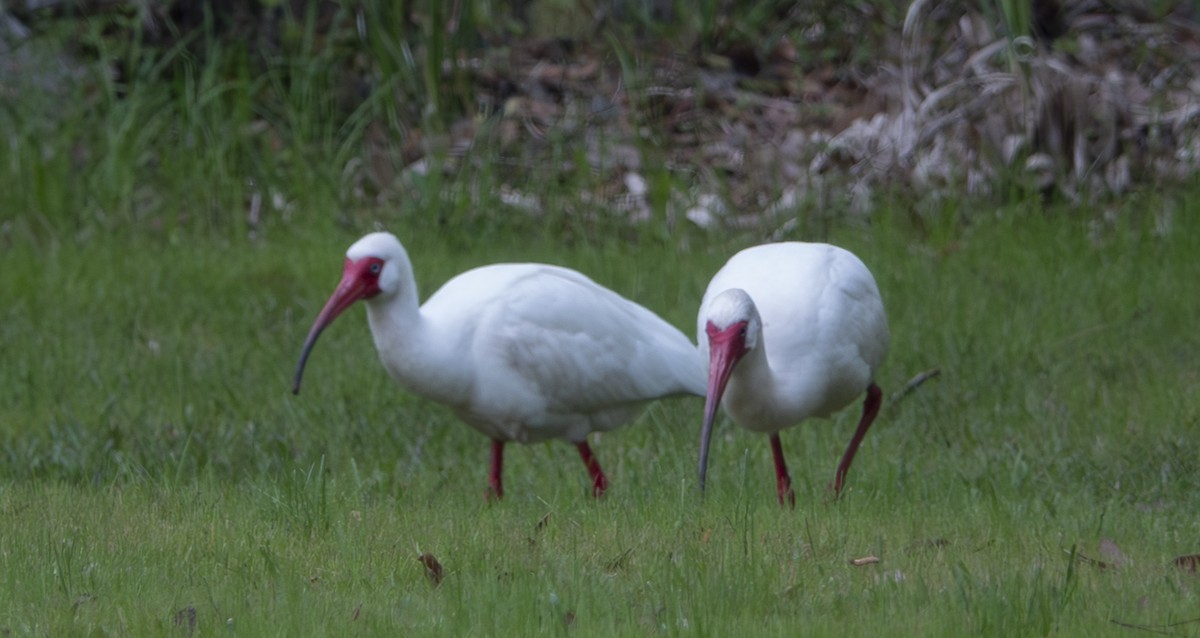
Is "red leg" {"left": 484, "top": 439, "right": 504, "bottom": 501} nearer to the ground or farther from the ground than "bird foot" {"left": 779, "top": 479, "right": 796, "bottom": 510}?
nearer to the ground

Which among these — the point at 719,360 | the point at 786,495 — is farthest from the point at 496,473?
the point at 719,360

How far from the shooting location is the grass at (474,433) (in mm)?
3711

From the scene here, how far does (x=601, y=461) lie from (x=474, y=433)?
71 cm

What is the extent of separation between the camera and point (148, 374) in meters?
7.46

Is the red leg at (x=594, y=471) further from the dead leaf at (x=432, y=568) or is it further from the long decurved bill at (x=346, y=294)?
the dead leaf at (x=432, y=568)

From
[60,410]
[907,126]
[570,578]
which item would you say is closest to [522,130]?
[907,126]

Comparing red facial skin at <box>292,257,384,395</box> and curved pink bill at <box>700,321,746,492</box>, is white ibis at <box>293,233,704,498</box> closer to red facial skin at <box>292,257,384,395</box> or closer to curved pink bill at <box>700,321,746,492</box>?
red facial skin at <box>292,257,384,395</box>

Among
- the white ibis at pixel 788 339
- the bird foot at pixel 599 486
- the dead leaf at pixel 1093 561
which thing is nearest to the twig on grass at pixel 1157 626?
the dead leaf at pixel 1093 561

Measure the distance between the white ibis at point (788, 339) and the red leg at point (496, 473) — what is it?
0.78 m

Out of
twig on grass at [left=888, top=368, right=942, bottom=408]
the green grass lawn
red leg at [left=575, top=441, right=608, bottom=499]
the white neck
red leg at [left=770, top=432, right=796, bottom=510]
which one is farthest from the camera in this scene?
twig on grass at [left=888, top=368, right=942, bottom=408]

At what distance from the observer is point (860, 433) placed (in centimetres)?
593

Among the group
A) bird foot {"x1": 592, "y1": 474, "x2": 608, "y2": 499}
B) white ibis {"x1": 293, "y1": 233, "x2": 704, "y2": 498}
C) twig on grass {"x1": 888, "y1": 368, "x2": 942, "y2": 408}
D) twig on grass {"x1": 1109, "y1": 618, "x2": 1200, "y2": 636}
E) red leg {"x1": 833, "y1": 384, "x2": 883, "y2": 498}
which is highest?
twig on grass {"x1": 1109, "y1": 618, "x2": 1200, "y2": 636}

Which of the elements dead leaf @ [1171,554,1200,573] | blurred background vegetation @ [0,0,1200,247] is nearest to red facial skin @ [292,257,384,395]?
dead leaf @ [1171,554,1200,573]

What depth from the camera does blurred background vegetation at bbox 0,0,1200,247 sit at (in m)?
9.91
